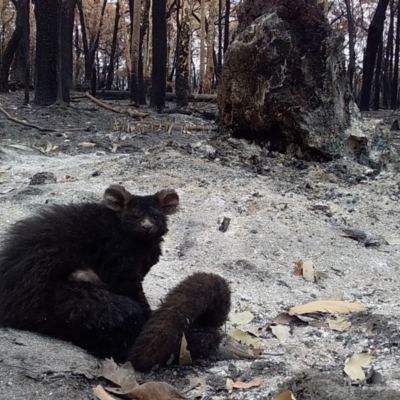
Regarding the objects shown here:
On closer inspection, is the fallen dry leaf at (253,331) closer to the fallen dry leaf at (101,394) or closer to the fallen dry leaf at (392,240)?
the fallen dry leaf at (101,394)

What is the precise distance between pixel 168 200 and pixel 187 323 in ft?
3.66

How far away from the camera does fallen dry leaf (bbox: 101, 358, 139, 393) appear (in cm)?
329

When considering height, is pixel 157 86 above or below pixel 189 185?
above

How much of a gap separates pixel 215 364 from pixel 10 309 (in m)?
1.20

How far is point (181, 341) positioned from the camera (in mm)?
3666

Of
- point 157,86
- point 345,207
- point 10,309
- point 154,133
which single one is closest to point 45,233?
point 10,309

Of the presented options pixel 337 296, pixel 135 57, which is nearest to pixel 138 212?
pixel 337 296

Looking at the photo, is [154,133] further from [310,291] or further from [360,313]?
[360,313]

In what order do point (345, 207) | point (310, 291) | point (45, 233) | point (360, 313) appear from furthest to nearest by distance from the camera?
point (345, 207)
point (310, 291)
point (360, 313)
point (45, 233)

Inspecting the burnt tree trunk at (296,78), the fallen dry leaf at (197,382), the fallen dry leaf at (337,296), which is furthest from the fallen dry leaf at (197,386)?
the burnt tree trunk at (296,78)

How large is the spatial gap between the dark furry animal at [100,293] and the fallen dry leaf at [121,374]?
0.41ft

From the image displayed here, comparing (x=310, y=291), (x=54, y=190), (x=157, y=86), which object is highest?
(x=157, y=86)

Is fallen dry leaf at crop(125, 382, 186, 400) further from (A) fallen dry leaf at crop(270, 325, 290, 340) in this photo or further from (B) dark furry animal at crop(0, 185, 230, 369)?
(A) fallen dry leaf at crop(270, 325, 290, 340)

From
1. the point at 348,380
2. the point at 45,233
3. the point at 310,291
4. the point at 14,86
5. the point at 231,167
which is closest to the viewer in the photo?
the point at 348,380
